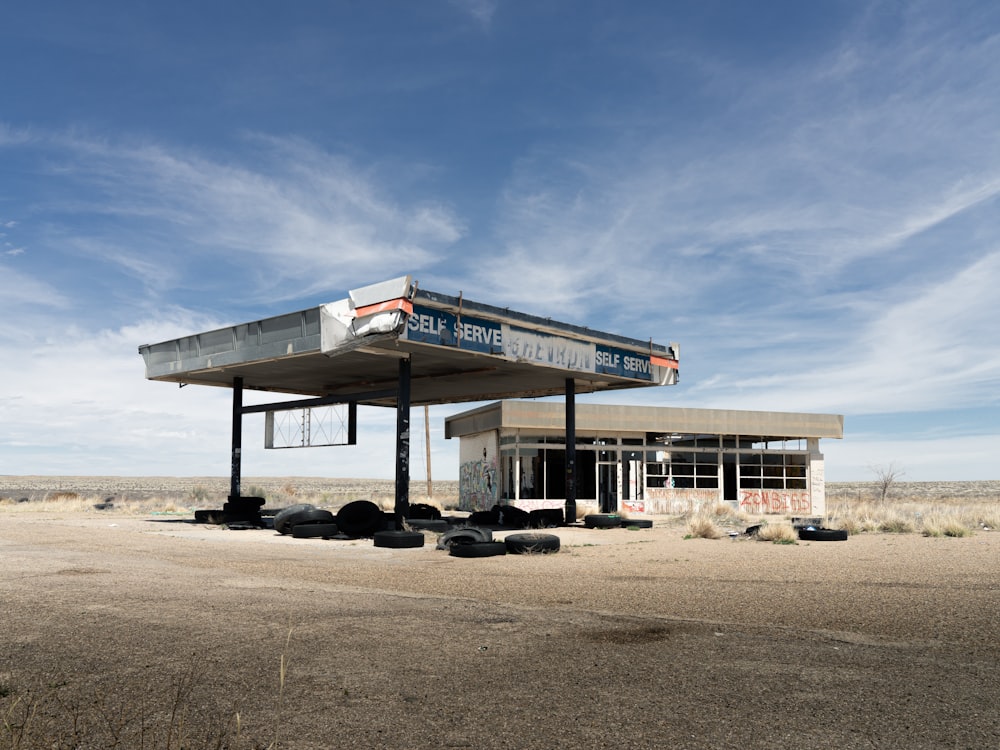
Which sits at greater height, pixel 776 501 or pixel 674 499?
pixel 674 499

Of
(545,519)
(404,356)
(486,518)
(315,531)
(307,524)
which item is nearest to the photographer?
(315,531)

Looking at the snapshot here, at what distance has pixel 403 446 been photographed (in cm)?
2234

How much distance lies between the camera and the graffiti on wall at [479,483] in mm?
37031

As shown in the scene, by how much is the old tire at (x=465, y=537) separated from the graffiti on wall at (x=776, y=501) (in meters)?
24.7

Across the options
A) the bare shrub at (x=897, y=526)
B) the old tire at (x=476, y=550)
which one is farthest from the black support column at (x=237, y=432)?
the bare shrub at (x=897, y=526)

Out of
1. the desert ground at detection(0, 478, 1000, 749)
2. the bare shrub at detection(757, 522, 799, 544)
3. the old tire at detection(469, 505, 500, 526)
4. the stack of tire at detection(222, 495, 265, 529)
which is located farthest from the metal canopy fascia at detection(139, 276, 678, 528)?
the desert ground at detection(0, 478, 1000, 749)

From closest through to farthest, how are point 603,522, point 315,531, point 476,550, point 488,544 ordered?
1. point 476,550
2. point 488,544
3. point 315,531
4. point 603,522

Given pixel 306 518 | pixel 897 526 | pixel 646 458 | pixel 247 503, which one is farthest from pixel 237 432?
pixel 897 526

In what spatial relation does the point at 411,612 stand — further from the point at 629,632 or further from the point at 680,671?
the point at 680,671

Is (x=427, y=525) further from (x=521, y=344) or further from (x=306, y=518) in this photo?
(x=521, y=344)

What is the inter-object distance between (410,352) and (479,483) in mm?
17775

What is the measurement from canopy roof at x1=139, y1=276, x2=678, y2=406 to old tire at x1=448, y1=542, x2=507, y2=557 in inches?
236

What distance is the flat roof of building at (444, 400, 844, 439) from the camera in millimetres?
35281

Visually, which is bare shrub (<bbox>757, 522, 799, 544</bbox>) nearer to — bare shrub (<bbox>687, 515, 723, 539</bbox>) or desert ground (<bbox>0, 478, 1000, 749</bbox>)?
bare shrub (<bbox>687, 515, 723, 539</bbox>)
